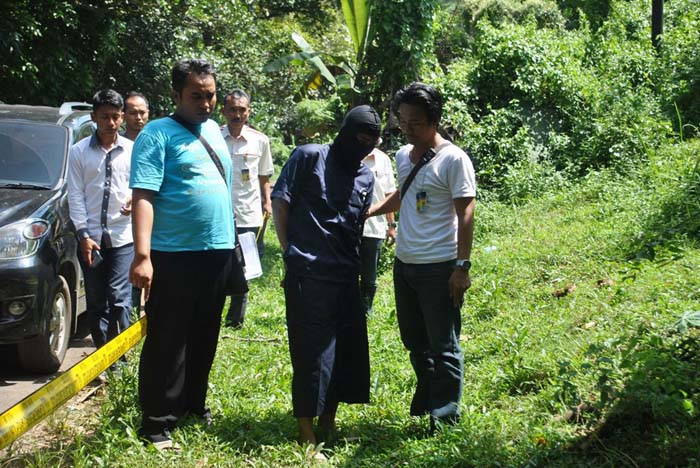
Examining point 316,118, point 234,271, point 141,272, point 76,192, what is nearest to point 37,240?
point 76,192

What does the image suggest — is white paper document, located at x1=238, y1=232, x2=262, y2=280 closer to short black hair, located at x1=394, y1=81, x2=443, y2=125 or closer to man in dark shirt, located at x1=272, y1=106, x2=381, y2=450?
man in dark shirt, located at x1=272, y1=106, x2=381, y2=450

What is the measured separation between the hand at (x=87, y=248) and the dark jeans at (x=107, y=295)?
0.28ft

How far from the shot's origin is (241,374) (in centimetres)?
577

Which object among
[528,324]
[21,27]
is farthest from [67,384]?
[21,27]

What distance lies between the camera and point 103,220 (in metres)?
5.80

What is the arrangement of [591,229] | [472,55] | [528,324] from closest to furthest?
[528,324], [591,229], [472,55]

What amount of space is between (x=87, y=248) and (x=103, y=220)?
0.26 meters

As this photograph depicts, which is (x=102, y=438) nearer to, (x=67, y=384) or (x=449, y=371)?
(x=67, y=384)

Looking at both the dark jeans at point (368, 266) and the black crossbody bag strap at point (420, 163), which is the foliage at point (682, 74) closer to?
the dark jeans at point (368, 266)

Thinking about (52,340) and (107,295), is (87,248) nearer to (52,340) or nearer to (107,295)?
(107,295)

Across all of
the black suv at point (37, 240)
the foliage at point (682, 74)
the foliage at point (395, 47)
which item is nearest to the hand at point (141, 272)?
the black suv at point (37, 240)

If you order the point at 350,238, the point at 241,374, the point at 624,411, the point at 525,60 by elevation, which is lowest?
the point at 241,374

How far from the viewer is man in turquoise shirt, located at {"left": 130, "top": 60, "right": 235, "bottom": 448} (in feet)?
14.0

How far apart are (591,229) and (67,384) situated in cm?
624
